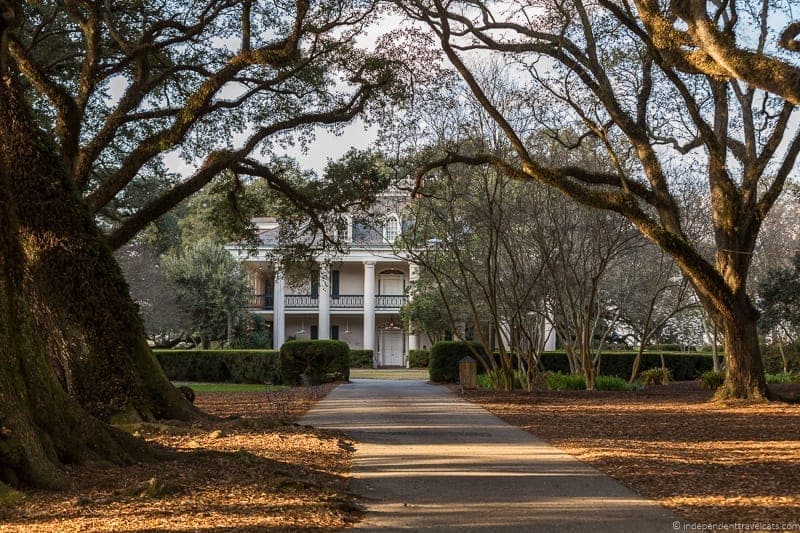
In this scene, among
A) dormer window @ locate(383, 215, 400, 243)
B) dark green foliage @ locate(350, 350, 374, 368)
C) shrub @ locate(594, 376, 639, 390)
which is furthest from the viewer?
dark green foliage @ locate(350, 350, 374, 368)

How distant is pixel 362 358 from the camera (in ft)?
155

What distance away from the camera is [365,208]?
20.1 m

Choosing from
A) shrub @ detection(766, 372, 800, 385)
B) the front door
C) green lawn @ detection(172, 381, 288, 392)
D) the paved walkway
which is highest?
the front door

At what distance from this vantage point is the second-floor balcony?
50.2 m

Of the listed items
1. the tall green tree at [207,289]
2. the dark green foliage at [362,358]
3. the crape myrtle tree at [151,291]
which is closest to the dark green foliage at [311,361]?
the crape myrtle tree at [151,291]

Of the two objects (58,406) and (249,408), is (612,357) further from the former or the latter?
(58,406)

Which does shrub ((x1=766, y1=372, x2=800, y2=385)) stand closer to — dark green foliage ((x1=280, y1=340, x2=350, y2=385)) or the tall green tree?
dark green foliage ((x1=280, y1=340, x2=350, y2=385))

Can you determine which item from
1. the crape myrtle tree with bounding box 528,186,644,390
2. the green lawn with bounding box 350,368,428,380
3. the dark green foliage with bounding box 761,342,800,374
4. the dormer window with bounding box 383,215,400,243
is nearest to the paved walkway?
the crape myrtle tree with bounding box 528,186,644,390

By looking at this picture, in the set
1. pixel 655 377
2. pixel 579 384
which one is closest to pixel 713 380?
pixel 579 384

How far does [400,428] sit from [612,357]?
1971cm

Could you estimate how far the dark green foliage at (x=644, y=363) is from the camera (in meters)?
31.2

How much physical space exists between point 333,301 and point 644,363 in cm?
2275

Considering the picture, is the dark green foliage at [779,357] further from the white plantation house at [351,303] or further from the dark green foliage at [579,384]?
the white plantation house at [351,303]

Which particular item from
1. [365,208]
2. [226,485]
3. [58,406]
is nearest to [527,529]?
[226,485]
